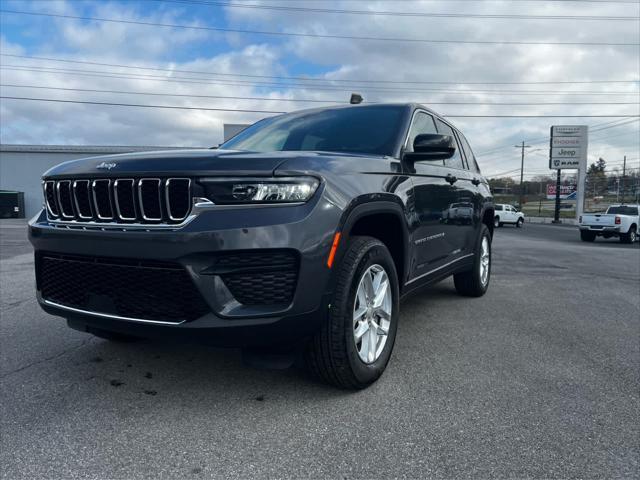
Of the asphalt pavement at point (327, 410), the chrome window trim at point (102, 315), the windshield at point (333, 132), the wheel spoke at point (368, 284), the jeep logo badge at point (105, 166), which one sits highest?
the windshield at point (333, 132)

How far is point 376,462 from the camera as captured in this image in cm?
216

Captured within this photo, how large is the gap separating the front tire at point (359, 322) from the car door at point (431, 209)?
1.82ft

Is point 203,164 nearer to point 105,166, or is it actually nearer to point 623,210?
point 105,166

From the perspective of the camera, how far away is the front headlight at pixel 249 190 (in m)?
2.37

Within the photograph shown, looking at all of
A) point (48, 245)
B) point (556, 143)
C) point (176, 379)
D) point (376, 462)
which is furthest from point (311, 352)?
point (556, 143)

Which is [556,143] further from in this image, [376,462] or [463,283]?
Answer: [376,462]

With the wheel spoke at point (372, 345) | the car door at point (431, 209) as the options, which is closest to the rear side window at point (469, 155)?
the car door at point (431, 209)

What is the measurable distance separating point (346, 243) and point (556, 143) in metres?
52.7

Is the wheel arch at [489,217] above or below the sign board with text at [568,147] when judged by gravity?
below

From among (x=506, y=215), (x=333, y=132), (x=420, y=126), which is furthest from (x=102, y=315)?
(x=506, y=215)

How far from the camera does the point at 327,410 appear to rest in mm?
2650

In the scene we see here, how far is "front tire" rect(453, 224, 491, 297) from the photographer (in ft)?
18.0

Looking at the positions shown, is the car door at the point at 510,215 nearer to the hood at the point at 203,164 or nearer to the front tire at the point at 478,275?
the front tire at the point at 478,275

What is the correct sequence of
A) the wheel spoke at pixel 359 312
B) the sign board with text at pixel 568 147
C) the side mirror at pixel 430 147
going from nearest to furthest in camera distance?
the wheel spoke at pixel 359 312
the side mirror at pixel 430 147
the sign board with text at pixel 568 147
